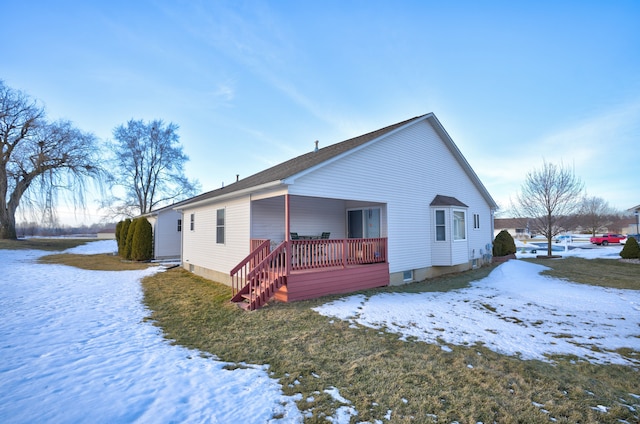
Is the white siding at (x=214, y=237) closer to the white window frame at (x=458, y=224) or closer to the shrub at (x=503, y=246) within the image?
the white window frame at (x=458, y=224)

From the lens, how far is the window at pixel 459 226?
12106mm

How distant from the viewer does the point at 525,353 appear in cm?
466

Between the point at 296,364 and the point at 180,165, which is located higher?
the point at 180,165

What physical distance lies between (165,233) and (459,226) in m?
17.8

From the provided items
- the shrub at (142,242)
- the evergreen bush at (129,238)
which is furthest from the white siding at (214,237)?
the evergreen bush at (129,238)

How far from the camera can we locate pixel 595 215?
43062 millimetres

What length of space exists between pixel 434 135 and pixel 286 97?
8.00 m

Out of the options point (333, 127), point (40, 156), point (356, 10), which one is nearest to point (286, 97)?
point (333, 127)

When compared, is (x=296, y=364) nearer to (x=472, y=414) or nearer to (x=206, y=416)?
(x=206, y=416)

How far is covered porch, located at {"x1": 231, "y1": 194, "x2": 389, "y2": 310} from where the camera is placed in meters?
7.64

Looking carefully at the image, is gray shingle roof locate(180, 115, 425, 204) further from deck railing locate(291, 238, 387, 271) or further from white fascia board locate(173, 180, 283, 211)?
deck railing locate(291, 238, 387, 271)

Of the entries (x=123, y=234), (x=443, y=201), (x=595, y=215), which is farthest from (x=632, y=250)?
(x=595, y=215)

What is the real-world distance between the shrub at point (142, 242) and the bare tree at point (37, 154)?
335 centimetres

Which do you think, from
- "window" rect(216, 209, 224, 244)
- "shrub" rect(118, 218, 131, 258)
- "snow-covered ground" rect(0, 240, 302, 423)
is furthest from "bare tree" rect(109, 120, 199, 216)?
"snow-covered ground" rect(0, 240, 302, 423)
